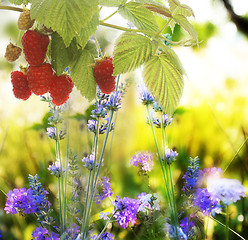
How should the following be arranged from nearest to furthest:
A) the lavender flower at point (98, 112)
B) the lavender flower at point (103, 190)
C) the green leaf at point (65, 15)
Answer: the green leaf at point (65, 15) → the lavender flower at point (98, 112) → the lavender flower at point (103, 190)

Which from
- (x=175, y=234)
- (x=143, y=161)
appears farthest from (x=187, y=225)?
(x=143, y=161)

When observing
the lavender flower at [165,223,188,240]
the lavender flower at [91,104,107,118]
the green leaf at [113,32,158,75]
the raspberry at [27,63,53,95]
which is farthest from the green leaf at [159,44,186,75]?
the lavender flower at [165,223,188,240]

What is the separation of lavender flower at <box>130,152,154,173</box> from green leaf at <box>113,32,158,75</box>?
49 centimetres

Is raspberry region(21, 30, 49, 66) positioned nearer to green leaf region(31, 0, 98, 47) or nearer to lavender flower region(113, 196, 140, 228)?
green leaf region(31, 0, 98, 47)

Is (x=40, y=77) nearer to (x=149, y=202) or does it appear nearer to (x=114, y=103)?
(x=114, y=103)

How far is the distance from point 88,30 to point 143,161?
537 mm

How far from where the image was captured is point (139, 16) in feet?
1.08

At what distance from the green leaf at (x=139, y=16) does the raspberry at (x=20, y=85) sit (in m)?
0.12

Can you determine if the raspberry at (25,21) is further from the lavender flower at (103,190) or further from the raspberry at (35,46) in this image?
the lavender flower at (103,190)

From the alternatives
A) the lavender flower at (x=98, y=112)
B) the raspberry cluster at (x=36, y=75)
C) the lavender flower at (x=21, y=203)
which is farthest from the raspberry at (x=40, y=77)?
the lavender flower at (x=21, y=203)

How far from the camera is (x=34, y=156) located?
84 centimetres

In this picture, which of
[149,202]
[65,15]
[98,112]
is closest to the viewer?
[65,15]

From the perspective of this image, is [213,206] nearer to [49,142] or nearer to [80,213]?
[80,213]

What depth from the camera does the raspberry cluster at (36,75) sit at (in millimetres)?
301
